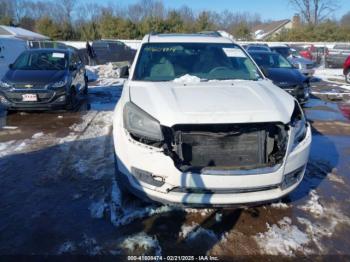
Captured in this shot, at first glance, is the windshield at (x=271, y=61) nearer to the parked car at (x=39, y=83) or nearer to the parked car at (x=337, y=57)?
the parked car at (x=39, y=83)

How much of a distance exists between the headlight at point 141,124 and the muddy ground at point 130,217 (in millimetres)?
922

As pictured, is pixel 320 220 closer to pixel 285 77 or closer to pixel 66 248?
pixel 66 248

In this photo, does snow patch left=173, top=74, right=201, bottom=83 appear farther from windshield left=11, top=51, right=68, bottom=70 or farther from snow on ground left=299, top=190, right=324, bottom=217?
windshield left=11, top=51, right=68, bottom=70

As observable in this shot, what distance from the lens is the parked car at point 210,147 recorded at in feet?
10.1

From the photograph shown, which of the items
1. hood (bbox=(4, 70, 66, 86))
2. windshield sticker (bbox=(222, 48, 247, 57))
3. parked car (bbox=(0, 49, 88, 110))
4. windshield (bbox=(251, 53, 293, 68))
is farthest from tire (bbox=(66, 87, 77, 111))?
windshield (bbox=(251, 53, 293, 68))

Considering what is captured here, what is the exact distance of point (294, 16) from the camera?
5969 centimetres

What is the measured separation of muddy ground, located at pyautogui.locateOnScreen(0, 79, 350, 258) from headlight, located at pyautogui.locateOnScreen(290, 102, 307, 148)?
0.88 m

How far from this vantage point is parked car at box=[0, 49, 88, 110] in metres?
7.83

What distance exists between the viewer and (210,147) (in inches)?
127

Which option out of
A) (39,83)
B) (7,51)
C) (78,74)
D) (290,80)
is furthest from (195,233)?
(7,51)

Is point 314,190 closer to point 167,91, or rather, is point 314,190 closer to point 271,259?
point 271,259

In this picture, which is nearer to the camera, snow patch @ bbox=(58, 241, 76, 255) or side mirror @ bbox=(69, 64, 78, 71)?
snow patch @ bbox=(58, 241, 76, 255)

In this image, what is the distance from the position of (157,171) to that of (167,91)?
1.04m

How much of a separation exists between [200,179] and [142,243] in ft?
2.65
